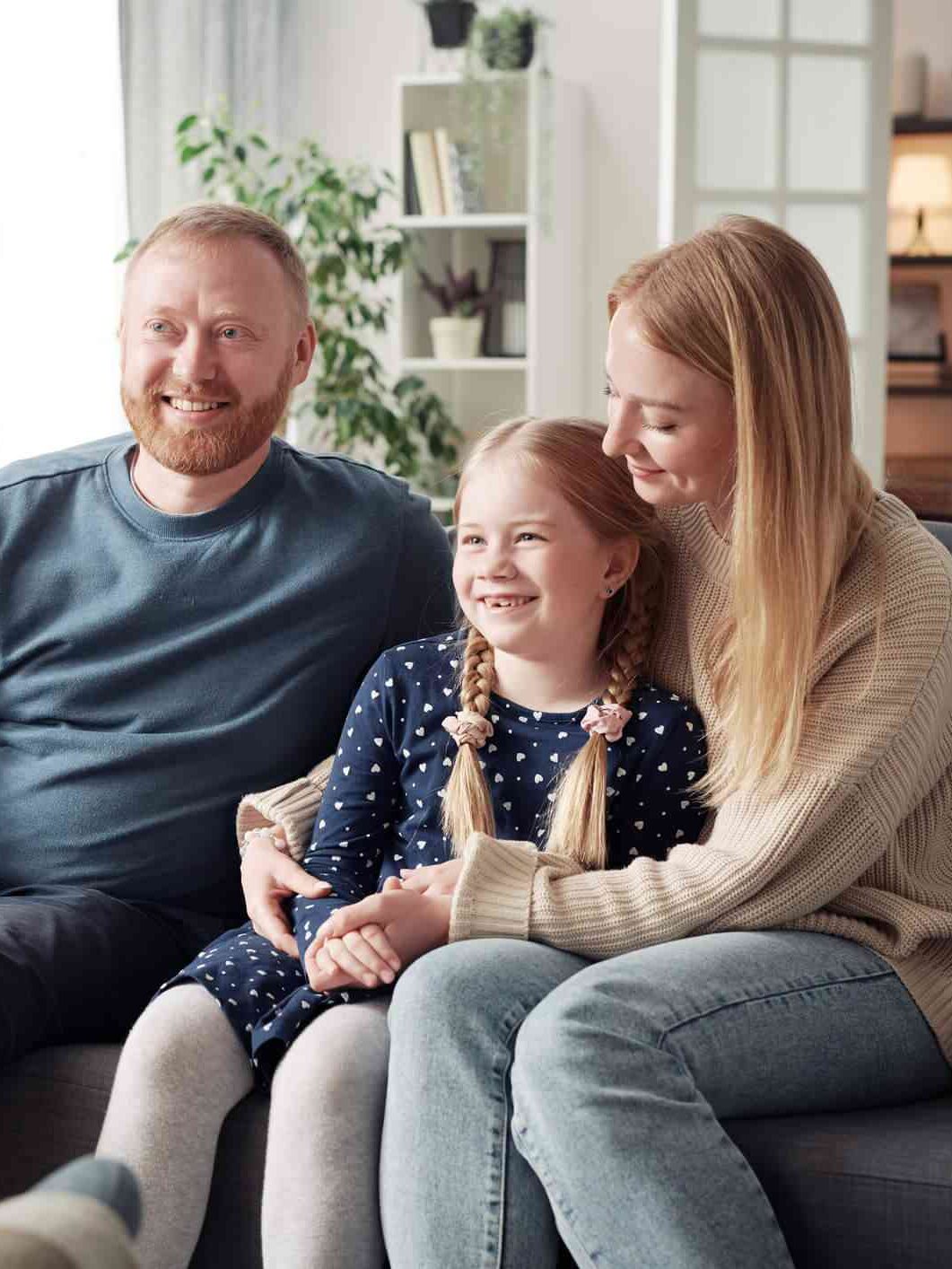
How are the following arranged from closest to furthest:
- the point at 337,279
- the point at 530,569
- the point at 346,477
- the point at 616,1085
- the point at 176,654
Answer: the point at 616,1085, the point at 530,569, the point at 176,654, the point at 346,477, the point at 337,279

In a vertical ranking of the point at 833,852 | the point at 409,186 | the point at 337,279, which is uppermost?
the point at 409,186

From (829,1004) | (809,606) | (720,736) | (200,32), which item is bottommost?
(829,1004)

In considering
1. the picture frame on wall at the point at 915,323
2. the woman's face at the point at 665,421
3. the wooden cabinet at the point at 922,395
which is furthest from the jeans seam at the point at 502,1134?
the picture frame on wall at the point at 915,323

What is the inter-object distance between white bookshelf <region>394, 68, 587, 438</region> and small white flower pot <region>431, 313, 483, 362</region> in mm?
43

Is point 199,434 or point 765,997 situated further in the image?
point 199,434

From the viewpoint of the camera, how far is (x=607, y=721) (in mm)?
1578

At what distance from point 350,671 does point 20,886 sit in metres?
0.44

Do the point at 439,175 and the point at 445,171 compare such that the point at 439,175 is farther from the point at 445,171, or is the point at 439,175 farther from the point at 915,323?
the point at 915,323

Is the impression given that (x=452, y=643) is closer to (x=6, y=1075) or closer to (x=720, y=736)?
(x=720, y=736)

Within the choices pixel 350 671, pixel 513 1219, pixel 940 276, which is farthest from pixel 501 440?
pixel 940 276

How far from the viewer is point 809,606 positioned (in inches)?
57.3

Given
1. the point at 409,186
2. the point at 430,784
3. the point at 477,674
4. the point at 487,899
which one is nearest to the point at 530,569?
the point at 477,674

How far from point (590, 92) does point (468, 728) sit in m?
3.60

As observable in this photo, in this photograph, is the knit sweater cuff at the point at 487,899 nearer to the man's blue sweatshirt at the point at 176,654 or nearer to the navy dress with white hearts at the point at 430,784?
the navy dress with white hearts at the point at 430,784
